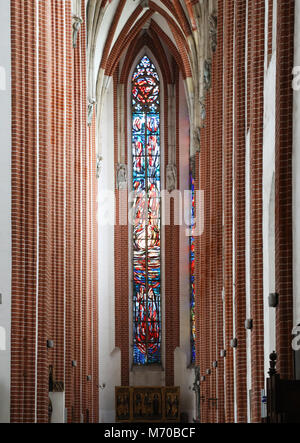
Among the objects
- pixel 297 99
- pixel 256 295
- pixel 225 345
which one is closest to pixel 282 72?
pixel 297 99

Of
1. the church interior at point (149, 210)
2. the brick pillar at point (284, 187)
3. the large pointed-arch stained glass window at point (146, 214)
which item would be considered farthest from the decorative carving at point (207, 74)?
the brick pillar at point (284, 187)

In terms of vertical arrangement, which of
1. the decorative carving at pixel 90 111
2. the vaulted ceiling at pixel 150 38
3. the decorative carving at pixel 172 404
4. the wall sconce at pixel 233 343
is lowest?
the decorative carving at pixel 172 404

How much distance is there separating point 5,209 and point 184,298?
18859mm

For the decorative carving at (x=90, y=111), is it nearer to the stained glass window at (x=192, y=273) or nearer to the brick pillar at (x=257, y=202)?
the stained glass window at (x=192, y=273)

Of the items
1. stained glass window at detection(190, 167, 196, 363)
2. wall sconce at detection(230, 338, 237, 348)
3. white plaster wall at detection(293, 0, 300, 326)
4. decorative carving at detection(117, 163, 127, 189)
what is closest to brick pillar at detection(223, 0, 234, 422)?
wall sconce at detection(230, 338, 237, 348)

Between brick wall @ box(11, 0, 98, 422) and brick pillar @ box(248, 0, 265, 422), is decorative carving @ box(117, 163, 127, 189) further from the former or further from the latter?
brick pillar @ box(248, 0, 265, 422)

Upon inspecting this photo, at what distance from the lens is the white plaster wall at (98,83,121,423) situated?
32500mm

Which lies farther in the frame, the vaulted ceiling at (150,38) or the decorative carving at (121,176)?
the decorative carving at (121,176)

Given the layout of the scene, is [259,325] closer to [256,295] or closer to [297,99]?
[256,295]

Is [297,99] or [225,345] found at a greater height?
[297,99]

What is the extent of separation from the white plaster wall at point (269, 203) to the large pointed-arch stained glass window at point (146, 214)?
19632mm

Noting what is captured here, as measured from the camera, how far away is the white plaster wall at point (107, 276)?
107 feet

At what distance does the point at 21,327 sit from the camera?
49.3 feet

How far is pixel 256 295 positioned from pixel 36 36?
18.3 feet
